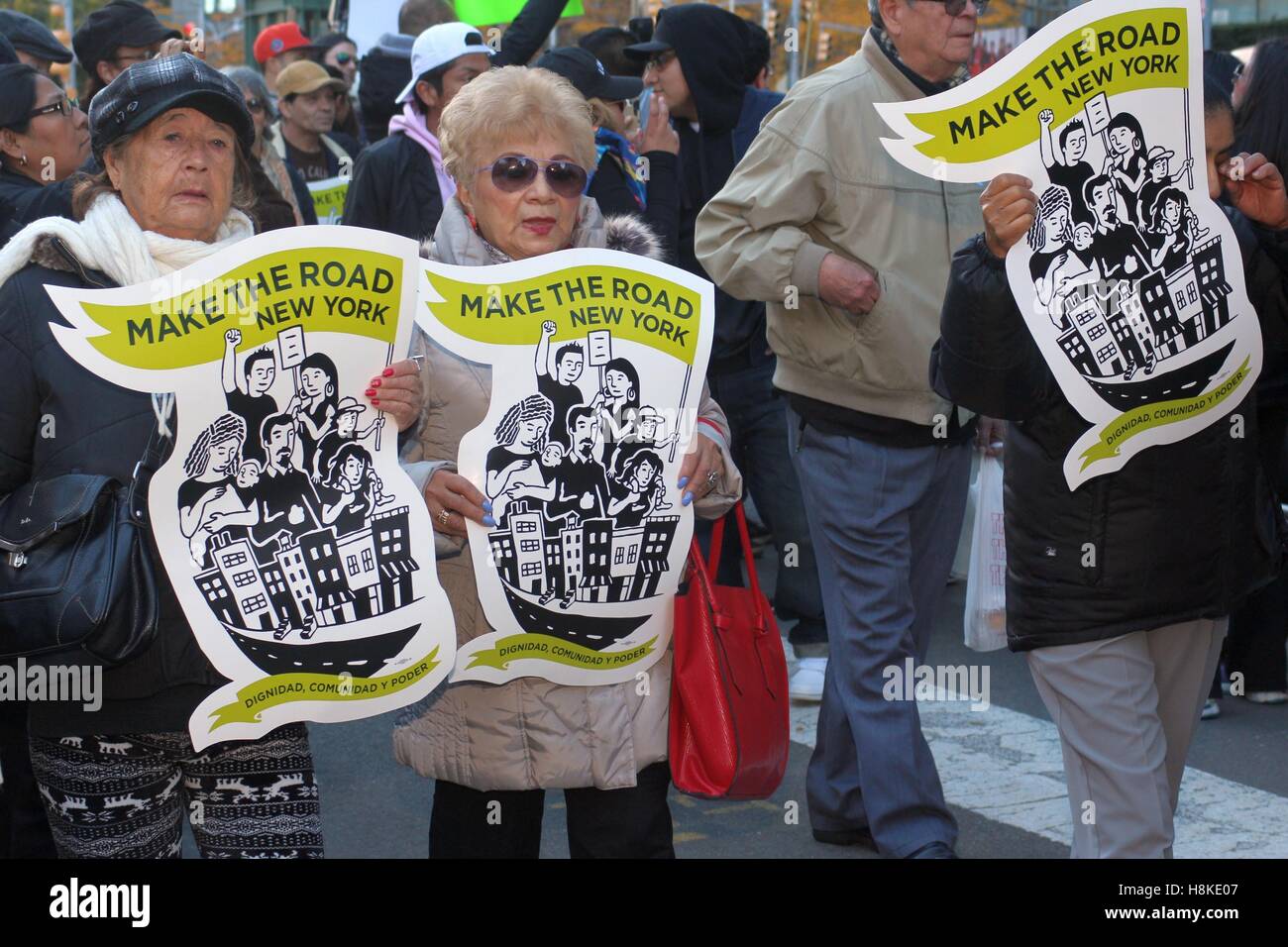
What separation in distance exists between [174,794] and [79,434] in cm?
69

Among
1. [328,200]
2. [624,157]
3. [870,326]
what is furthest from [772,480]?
[328,200]

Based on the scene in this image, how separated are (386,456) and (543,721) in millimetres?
622

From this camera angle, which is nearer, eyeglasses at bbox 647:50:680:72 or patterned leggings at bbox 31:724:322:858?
patterned leggings at bbox 31:724:322:858

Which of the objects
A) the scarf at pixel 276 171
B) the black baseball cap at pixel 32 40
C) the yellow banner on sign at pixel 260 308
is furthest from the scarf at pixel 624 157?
the yellow banner on sign at pixel 260 308

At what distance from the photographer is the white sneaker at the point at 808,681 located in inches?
246

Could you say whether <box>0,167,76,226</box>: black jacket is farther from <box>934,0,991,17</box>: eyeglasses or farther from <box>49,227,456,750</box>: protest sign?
<box>934,0,991,17</box>: eyeglasses

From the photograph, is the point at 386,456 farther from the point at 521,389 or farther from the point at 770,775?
the point at 770,775

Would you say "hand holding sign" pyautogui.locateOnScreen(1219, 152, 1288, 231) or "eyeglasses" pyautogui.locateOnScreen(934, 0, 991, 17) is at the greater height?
"eyeglasses" pyautogui.locateOnScreen(934, 0, 991, 17)

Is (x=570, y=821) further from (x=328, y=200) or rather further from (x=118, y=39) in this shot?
(x=328, y=200)

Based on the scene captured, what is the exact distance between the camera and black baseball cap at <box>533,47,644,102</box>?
632 cm

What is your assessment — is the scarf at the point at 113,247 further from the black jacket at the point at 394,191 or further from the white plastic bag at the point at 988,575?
the black jacket at the point at 394,191

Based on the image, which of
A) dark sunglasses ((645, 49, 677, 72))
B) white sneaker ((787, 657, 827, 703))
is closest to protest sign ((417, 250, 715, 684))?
white sneaker ((787, 657, 827, 703))

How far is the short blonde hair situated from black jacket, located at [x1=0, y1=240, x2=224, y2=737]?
0.80 metres

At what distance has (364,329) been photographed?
3076mm
